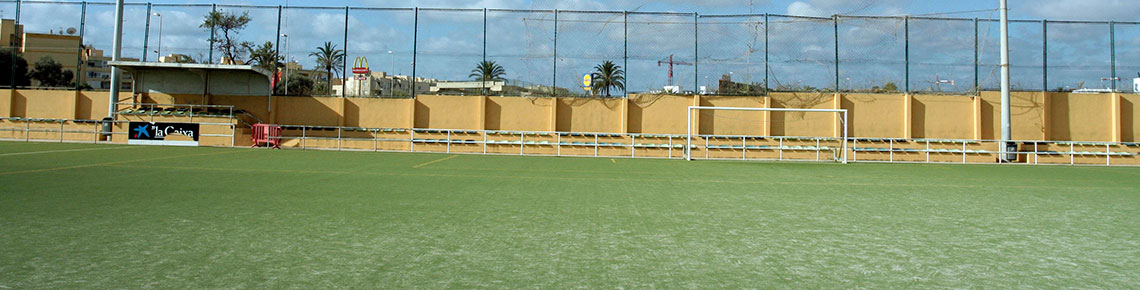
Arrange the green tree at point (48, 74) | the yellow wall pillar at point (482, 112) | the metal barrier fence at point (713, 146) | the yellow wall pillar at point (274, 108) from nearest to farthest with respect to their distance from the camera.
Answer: the metal barrier fence at point (713, 146) → the yellow wall pillar at point (482, 112) → the yellow wall pillar at point (274, 108) → the green tree at point (48, 74)

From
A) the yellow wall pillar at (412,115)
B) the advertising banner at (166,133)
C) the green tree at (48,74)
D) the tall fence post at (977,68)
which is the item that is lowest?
the advertising banner at (166,133)

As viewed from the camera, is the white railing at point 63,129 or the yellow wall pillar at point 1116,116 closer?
the yellow wall pillar at point 1116,116

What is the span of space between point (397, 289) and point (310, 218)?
3.11 metres

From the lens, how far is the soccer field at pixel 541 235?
13.2ft

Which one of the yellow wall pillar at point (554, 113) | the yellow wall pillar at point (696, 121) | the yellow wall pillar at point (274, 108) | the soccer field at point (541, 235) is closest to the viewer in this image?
the soccer field at point (541, 235)

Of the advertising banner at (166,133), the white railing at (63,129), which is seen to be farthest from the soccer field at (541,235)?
the white railing at (63,129)

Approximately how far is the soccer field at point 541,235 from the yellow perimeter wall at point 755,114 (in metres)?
14.1

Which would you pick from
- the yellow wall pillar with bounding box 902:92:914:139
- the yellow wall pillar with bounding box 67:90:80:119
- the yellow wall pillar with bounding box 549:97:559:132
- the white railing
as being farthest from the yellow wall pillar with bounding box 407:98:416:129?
the yellow wall pillar with bounding box 902:92:914:139

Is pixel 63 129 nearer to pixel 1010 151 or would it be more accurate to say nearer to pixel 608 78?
pixel 608 78

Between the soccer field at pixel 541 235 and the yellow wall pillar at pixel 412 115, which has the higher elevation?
the yellow wall pillar at pixel 412 115

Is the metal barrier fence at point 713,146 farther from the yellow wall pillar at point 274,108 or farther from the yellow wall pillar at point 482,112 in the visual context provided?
the yellow wall pillar at point 274,108

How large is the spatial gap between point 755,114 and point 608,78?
5915 mm

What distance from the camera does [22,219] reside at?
231 inches

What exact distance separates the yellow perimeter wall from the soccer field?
14.1 metres
